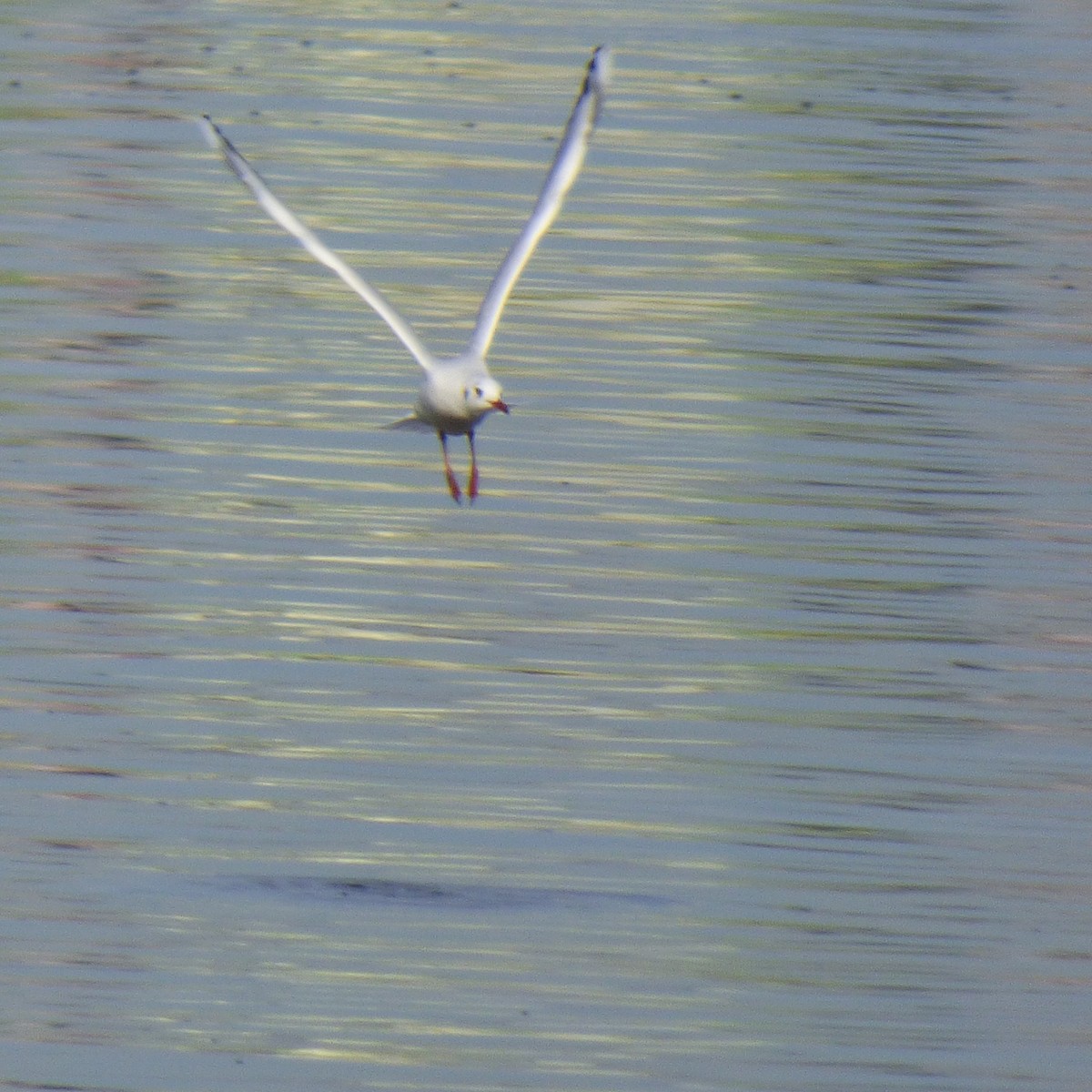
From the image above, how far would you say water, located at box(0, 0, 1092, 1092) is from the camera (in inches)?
339

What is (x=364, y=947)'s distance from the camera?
28.8 feet

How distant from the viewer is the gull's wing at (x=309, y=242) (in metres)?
9.88

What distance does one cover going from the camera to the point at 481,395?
10094mm

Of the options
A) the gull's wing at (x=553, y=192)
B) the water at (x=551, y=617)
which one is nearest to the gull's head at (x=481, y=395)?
the gull's wing at (x=553, y=192)

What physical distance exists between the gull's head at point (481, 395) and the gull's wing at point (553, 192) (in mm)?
157

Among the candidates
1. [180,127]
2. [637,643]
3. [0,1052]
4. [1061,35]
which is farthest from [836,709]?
[1061,35]

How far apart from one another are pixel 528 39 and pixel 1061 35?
519 centimetres

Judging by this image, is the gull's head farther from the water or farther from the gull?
the water

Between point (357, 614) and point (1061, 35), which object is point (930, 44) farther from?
point (357, 614)

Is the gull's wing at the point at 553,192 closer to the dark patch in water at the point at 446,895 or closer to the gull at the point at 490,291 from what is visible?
the gull at the point at 490,291

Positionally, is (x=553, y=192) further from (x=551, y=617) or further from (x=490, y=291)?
(x=551, y=617)

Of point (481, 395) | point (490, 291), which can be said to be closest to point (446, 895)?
point (481, 395)

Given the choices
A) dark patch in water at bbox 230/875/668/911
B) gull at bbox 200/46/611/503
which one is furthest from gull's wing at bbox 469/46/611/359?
dark patch in water at bbox 230/875/668/911

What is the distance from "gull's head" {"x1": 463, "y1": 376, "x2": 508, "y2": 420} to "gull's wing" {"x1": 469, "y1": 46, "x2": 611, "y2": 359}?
157 millimetres
